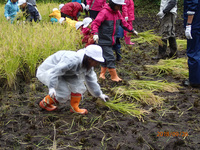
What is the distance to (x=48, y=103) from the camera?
2814 millimetres

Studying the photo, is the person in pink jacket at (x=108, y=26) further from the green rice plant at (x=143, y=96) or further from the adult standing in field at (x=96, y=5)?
the adult standing in field at (x=96, y=5)

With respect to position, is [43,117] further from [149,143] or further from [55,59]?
[149,143]

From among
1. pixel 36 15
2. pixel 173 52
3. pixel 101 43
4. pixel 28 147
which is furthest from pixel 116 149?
pixel 36 15

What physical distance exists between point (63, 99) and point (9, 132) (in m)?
0.66

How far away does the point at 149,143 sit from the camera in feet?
7.47

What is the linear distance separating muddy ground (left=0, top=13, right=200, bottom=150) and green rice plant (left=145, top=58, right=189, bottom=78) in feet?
2.46

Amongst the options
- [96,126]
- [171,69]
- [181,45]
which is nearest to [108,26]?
[171,69]

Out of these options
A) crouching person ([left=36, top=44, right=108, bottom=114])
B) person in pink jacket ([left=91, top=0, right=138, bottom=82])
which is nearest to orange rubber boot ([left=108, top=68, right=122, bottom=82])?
person in pink jacket ([left=91, top=0, right=138, bottom=82])

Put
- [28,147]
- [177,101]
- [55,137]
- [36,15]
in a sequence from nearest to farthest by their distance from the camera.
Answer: [28,147], [55,137], [177,101], [36,15]

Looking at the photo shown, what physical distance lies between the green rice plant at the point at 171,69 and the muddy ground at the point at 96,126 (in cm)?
75

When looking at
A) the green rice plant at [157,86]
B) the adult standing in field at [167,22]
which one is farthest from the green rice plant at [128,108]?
the adult standing in field at [167,22]

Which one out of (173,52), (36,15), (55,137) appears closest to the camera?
(55,137)

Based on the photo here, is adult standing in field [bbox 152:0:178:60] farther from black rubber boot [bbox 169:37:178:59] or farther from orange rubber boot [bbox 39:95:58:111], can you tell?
orange rubber boot [bbox 39:95:58:111]

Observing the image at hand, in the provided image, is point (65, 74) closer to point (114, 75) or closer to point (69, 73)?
point (69, 73)
